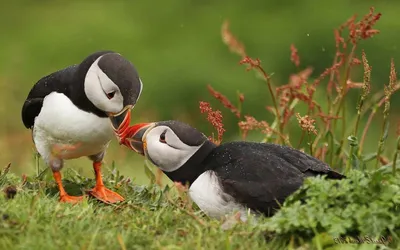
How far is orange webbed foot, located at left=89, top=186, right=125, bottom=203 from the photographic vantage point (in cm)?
467

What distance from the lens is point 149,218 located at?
13.4 ft

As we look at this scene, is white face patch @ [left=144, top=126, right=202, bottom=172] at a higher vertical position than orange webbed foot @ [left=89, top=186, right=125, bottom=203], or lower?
higher

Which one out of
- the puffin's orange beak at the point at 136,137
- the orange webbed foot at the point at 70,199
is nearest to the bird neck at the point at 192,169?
the puffin's orange beak at the point at 136,137

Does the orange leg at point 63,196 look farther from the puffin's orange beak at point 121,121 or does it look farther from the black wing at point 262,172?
the black wing at point 262,172

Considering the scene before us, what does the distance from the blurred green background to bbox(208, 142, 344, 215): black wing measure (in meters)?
3.50

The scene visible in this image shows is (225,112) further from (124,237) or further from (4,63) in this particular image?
(124,237)

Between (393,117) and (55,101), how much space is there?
16.3 ft

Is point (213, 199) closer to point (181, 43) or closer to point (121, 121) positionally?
point (121, 121)

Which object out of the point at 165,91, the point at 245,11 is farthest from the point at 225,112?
the point at 245,11

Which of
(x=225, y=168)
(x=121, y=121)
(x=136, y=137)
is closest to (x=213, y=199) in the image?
(x=225, y=168)

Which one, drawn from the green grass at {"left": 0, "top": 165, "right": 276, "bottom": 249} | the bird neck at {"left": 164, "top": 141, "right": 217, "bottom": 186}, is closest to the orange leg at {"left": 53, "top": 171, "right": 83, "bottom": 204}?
the green grass at {"left": 0, "top": 165, "right": 276, "bottom": 249}

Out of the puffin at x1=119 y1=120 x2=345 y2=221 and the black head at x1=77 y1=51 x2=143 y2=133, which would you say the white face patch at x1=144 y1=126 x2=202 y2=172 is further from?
the black head at x1=77 y1=51 x2=143 y2=133

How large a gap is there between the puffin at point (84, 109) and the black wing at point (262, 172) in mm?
551

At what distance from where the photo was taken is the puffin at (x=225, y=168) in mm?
4145
